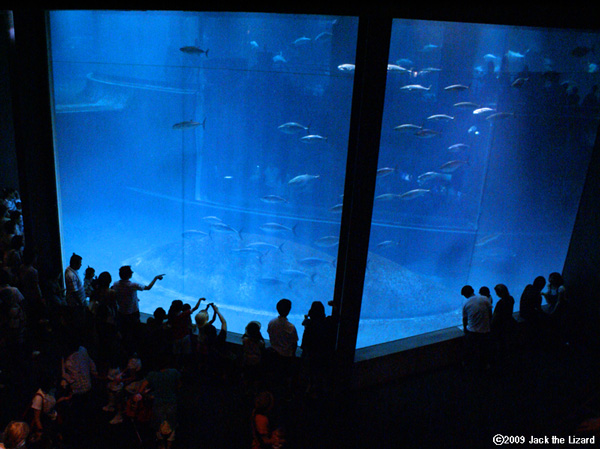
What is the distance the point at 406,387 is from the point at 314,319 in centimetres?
174

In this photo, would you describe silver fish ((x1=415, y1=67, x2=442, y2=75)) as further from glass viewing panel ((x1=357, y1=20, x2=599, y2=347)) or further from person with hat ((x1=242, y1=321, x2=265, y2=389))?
person with hat ((x1=242, y1=321, x2=265, y2=389))

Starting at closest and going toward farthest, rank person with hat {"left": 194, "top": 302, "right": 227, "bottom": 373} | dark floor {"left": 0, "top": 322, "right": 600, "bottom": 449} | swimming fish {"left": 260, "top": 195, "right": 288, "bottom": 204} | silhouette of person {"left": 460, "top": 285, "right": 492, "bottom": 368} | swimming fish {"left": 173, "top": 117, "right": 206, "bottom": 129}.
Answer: dark floor {"left": 0, "top": 322, "right": 600, "bottom": 449} → person with hat {"left": 194, "top": 302, "right": 227, "bottom": 373} → silhouette of person {"left": 460, "top": 285, "right": 492, "bottom": 368} → swimming fish {"left": 173, "top": 117, "right": 206, "bottom": 129} → swimming fish {"left": 260, "top": 195, "right": 288, "bottom": 204}

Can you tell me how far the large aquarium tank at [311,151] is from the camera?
593cm

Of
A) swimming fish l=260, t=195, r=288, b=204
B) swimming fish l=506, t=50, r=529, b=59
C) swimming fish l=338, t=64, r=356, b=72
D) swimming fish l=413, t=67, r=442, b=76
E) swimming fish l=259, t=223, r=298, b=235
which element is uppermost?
swimming fish l=506, t=50, r=529, b=59

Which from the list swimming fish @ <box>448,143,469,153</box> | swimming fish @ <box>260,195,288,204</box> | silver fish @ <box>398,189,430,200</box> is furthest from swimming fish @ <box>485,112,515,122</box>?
swimming fish @ <box>260,195,288,204</box>

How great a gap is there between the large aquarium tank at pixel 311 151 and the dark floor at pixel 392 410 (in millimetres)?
910

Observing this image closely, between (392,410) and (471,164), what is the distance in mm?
3833

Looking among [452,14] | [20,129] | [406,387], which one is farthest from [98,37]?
[406,387]

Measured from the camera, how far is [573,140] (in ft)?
21.0

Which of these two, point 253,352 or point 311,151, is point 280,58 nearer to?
point 311,151

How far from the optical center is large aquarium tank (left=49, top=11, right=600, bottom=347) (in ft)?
19.5

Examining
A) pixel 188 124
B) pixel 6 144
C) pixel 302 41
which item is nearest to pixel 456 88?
pixel 302 41

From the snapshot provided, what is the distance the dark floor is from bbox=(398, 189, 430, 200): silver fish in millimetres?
A: 2524

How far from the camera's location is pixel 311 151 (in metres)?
6.24
